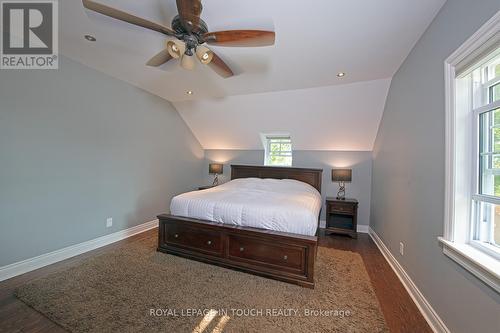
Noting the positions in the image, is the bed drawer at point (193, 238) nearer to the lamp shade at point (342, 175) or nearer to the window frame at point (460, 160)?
the window frame at point (460, 160)

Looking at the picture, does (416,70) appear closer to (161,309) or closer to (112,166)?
(161,309)

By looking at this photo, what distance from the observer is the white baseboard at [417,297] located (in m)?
1.53

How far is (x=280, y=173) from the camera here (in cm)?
449

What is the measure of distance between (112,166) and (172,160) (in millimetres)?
1309

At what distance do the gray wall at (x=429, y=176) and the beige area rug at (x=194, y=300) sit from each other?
21.5 inches

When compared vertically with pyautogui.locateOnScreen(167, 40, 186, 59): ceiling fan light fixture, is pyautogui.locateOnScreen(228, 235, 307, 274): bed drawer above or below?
below

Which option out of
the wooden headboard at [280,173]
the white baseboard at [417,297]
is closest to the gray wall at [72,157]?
the wooden headboard at [280,173]

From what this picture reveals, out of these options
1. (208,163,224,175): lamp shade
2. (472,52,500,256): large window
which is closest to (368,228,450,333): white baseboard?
(472,52,500,256): large window

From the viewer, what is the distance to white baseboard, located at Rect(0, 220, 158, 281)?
2151 millimetres

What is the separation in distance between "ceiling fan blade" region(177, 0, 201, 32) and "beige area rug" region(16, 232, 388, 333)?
2366 millimetres

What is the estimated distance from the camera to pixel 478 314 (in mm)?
1165

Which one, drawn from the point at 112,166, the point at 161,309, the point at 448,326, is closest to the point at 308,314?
the point at 448,326
